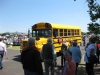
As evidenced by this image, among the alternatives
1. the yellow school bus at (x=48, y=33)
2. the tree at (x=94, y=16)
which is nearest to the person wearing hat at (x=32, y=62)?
the tree at (x=94, y=16)

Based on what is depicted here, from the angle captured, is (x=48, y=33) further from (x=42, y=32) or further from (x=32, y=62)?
(x=32, y=62)

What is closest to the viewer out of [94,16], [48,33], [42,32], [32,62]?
[32,62]

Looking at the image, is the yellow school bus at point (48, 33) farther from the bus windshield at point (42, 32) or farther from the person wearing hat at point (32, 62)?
the person wearing hat at point (32, 62)

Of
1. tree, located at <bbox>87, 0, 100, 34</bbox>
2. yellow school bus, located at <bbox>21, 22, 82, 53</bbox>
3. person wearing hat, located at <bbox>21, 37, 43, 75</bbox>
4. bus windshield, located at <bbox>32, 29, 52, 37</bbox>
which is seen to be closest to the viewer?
person wearing hat, located at <bbox>21, 37, 43, 75</bbox>

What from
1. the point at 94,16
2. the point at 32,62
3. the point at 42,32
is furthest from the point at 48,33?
the point at 32,62

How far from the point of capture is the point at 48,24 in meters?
15.2

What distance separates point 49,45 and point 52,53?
33 centimetres

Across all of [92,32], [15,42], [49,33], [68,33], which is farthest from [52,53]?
[15,42]

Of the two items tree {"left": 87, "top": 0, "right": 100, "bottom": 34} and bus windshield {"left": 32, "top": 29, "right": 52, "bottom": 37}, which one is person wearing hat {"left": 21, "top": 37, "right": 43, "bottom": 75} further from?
bus windshield {"left": 32, "top": 29, "right": 52, "bottom": 37}

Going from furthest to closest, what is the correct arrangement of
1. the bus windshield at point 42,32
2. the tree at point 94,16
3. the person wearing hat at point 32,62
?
the bus windshield at point 42,32
the tree at point 94,16
the person wearing hat at point 32,62

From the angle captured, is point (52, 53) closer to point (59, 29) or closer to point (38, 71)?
point (38, 71)

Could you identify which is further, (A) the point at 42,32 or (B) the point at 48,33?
(A) the point at 42,32

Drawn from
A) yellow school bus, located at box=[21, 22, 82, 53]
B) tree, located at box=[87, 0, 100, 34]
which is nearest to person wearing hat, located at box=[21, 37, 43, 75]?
tree, located at box=[87, 0, 100, 34]

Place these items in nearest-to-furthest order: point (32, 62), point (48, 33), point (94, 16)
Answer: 1. point (32, 62)
2. point (94, 16)
3. point (48, 33)
